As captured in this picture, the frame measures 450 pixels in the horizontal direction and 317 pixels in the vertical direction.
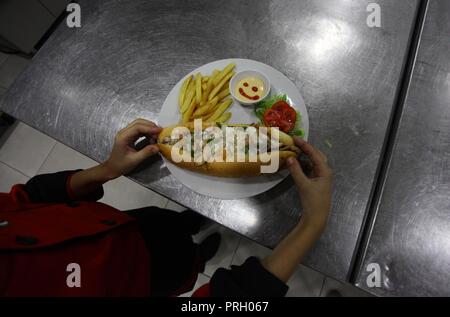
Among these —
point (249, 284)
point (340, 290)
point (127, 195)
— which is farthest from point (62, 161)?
point (340, 290)

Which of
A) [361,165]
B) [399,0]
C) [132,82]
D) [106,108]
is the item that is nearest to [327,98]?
[361,165]

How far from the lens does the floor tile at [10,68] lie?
3.18 metres

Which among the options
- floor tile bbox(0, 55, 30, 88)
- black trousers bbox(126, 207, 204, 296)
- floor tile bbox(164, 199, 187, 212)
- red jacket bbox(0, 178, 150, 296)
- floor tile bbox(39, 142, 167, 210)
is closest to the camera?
red jacket bbox(0, 178, 150, 296)

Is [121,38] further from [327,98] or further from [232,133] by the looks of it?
[327,98]

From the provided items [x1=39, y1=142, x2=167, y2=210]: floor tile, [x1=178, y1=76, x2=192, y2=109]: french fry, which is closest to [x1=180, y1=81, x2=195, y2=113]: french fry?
[x1=178, y1=76, x2=192, y2=109]: french fry

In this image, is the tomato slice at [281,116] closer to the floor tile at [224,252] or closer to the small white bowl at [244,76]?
the small white bowl at [244,76]

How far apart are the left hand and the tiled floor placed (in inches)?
44.7

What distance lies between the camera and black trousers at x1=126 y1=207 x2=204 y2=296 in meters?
1.54

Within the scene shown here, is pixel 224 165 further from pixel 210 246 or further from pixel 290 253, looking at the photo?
pixel 210 246

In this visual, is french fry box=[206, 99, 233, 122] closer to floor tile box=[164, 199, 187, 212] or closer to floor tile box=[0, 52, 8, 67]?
floor tile box=[164, 199, 187, 212]

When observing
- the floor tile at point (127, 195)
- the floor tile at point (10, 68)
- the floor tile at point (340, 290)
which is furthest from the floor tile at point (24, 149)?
the floor tile at point (340, 290)

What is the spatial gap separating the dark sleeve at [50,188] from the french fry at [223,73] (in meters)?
0.81

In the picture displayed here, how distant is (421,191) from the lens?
50.6 inches

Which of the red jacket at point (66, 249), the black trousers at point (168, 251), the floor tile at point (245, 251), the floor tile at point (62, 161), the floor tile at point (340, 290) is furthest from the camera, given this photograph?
the floor tile at point (62, 161)
